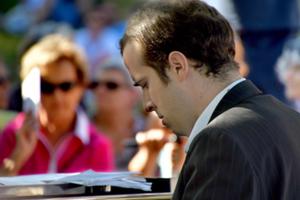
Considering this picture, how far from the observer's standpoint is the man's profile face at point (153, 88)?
230cm

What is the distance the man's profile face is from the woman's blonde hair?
8.26 ft

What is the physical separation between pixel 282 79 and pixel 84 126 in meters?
1.54

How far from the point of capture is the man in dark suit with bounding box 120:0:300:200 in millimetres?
2076

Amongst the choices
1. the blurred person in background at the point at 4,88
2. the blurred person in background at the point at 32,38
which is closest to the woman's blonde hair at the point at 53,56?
the blurred person in background at the point at 32,38

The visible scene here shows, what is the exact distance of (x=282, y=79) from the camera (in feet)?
19.2

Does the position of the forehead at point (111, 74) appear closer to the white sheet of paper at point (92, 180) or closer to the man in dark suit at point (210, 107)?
the white sheet of paper at point (92, 180)

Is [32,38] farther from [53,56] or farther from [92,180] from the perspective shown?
[92,180]

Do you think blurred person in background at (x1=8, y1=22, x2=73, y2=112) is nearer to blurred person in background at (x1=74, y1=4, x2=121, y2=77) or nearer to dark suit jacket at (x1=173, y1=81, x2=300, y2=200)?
blurred person in background at (x1=74, y1=4, x2=121, y2=77)

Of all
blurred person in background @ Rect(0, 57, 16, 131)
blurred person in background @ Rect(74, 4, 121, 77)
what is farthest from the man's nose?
blurred person in background @ Rect(74, 4, 121, 77)

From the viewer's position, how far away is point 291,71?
563 cm

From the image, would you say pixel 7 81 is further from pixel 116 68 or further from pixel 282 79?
pixel 282 79

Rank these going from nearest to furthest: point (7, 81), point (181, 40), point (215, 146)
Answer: point (215, 146)
point (181, 40)
point (7, 81)

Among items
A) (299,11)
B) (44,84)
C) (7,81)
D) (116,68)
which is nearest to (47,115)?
(44,84)

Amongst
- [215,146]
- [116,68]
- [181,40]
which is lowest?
[215,146]
